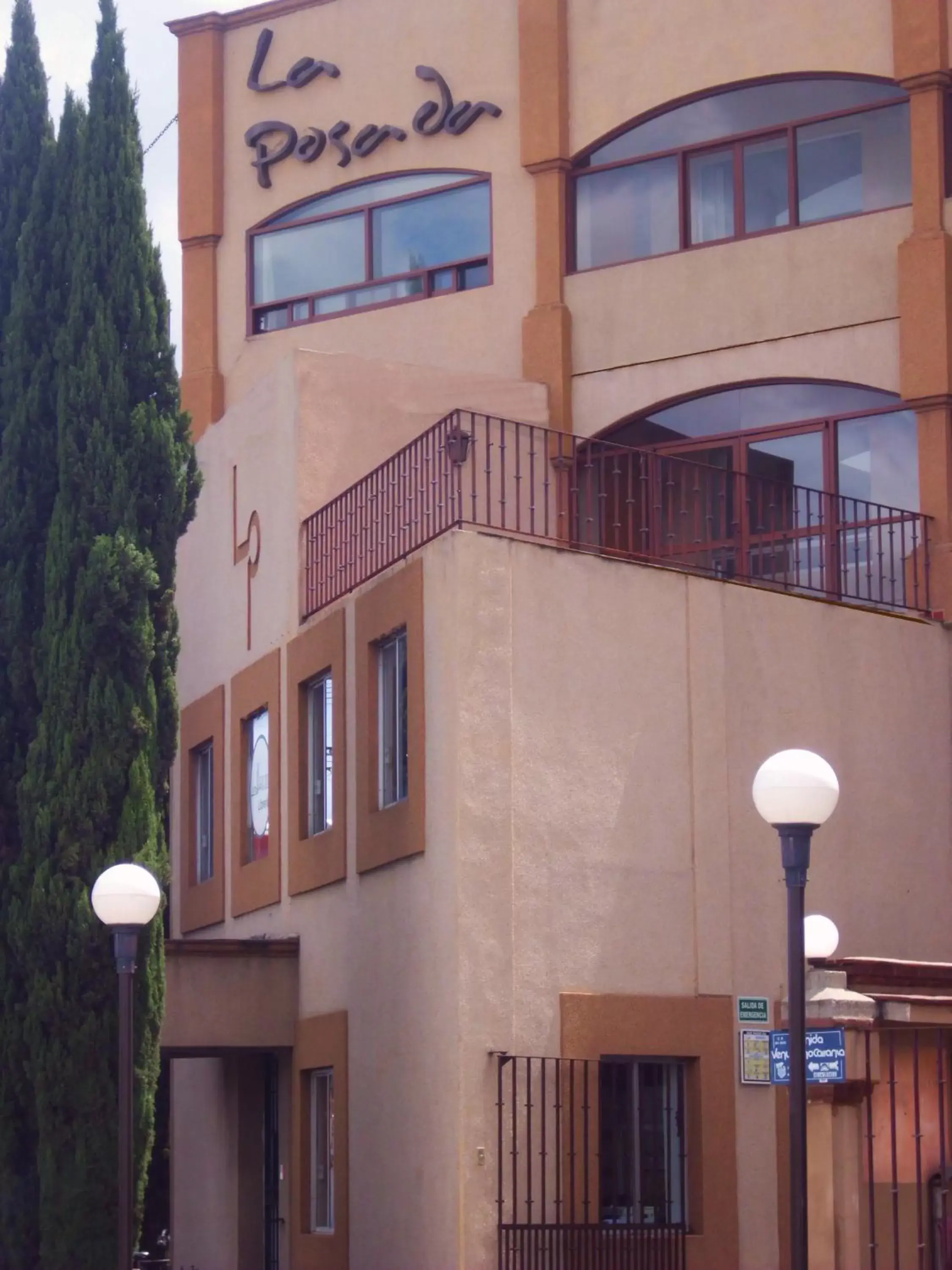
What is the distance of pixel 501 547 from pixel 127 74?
18.7 feet

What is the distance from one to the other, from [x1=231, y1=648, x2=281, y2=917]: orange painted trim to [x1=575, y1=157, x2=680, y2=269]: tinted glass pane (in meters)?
5.71

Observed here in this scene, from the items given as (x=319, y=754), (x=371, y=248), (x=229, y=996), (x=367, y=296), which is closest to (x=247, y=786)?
(x=319, y=754)

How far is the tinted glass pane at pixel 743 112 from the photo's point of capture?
68.8ft

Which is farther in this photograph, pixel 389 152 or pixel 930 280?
pixel 389 152

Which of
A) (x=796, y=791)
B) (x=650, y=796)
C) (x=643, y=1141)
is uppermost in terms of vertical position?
(x=650, y=796)

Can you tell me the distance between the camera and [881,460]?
66.7 ft

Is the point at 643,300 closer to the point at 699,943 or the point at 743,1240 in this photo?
the point at 699,943

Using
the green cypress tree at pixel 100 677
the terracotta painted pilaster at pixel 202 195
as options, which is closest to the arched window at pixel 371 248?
the terracotta painted pilaster at pixel 202 195

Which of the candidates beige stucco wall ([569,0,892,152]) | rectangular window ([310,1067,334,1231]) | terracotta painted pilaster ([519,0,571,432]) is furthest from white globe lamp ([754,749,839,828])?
beige stucco wall ([569,0,892,152])

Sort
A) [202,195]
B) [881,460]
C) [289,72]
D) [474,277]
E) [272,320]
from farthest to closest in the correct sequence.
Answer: [202,195], [272,320], [289,72], [474,277], [881,460]

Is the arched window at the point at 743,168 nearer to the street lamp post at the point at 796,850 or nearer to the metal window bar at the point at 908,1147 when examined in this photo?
the metal window bar at the point at 908,1147

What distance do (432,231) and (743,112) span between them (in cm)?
377

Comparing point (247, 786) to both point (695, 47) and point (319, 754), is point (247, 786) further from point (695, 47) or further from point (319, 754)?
point (695, 47)

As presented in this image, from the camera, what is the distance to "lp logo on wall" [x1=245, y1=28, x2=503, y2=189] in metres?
23.3
